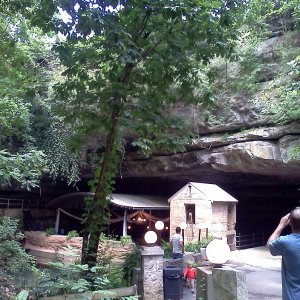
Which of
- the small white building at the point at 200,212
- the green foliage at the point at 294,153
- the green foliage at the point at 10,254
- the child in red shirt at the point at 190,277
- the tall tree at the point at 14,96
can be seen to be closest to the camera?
the tall tree at the point at 14,96

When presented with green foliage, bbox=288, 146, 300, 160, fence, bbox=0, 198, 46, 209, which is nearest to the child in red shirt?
green foliage, bbox=288, 146, 300, 160

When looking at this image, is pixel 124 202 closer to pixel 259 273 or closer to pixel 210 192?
pixel 210 192

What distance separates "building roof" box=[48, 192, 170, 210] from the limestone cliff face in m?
2.49

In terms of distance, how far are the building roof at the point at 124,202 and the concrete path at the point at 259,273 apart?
15.0ft

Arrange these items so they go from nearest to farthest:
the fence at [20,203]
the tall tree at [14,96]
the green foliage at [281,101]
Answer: the tall tree at [14,96], the green foliage at [281,101], the fence at [20,203]

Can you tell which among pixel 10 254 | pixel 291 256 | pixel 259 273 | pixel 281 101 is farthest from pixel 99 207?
pixel 281 101

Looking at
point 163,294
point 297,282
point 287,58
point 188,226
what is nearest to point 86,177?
point 188,226

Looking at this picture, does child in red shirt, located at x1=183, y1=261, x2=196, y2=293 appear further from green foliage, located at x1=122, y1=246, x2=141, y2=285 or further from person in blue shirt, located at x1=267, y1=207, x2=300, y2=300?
person in blue shirt, located at x1=267, y1=207, x2=300, y2=300

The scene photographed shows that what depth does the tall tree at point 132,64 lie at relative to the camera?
5121 millimetres

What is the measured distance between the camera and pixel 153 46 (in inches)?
229

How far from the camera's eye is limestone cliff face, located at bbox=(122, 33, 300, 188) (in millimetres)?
14031

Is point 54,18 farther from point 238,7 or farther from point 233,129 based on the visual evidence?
point 233,129

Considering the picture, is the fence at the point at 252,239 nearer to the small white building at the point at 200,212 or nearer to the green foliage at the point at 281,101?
the small white building at the point at 200,212

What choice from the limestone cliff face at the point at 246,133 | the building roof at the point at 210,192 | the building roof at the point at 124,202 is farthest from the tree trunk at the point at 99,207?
the building roof at the point at 124,202
